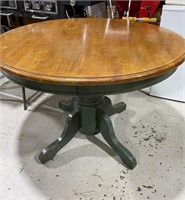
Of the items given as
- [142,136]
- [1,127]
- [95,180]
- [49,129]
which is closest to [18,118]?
[1,127]

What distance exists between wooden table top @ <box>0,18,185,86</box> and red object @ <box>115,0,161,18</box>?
54 centimetres

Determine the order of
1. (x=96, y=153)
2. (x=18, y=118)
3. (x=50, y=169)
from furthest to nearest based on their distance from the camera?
(x=18, y=118) < (x=96, y=153) < (x=50, y=169)

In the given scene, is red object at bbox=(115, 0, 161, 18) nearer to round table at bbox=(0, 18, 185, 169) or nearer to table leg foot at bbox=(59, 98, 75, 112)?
round table at bbox=(0, 18, 185, 169)

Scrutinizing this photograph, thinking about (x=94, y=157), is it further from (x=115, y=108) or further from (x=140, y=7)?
(x=140, y=7)

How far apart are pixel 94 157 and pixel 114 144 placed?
0.17 m

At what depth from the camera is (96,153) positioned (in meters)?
1.49

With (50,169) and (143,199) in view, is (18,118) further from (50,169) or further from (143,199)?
(143,199)

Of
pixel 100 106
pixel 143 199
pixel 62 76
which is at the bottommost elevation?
pixel 143 199

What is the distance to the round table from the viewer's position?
845 millimetres

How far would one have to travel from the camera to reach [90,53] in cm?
103

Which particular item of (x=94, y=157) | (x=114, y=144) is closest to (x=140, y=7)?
(x=114, y=144)

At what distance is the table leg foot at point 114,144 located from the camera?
4.47 feet

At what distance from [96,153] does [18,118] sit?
767 mm

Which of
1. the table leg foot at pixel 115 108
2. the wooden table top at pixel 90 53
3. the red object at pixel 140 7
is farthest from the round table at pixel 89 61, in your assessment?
the red object at pixel 140 7
